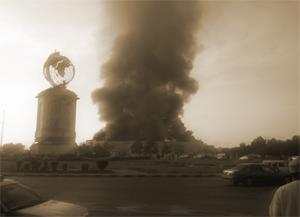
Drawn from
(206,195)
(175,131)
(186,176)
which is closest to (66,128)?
(175,131)

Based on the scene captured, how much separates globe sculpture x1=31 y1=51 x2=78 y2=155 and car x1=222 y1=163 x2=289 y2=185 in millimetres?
36950

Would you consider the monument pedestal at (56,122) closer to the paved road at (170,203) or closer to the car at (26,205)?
the paved road at (170,203)

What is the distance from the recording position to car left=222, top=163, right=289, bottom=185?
19984 millimetres

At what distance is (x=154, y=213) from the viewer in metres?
10.6

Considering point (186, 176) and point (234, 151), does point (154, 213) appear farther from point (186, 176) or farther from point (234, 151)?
point (234, 151)

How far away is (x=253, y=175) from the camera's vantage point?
65.9ft

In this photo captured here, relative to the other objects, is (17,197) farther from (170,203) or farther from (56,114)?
(56,114)

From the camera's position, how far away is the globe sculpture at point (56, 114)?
2175 inches

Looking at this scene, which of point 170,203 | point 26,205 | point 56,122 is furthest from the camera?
point 56,122

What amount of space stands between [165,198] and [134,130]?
198 feet

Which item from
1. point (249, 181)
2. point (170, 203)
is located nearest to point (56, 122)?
point (249, 181)

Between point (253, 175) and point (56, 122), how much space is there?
41.0m

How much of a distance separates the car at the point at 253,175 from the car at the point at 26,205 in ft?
47.0

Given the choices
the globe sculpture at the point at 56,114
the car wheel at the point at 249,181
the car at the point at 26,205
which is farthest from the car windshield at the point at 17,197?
the globe sculpture at the point at 56,114
